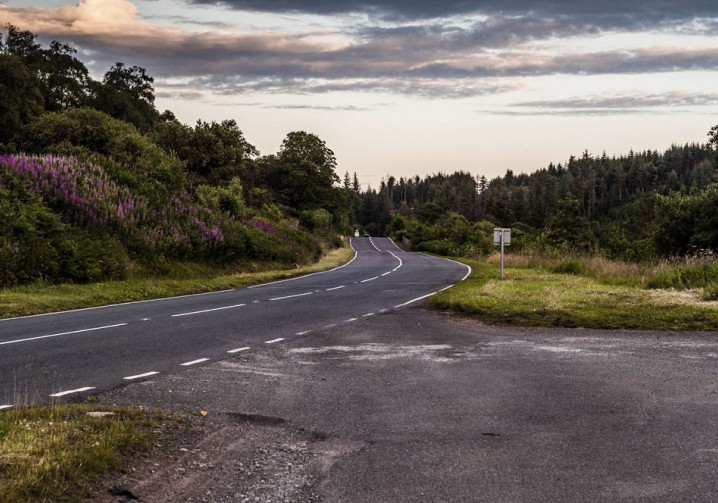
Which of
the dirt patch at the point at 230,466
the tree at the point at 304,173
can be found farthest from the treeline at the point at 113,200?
the dirt patch at the point at 230,466

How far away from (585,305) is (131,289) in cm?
1334

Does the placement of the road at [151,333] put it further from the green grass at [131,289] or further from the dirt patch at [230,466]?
the dirt patch at [230,466]

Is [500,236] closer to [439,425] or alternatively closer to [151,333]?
[151,333]

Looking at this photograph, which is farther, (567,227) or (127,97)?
(127,97)

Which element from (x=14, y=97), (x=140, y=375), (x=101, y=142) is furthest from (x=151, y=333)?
(x=14, y=97)

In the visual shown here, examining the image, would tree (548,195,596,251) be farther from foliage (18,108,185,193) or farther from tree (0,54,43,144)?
tree (0,54,43,144)

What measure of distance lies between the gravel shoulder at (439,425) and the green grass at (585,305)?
255 centimetres

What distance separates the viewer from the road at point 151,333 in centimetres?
812

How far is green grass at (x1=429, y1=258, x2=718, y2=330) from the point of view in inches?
515

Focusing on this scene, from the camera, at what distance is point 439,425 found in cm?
633

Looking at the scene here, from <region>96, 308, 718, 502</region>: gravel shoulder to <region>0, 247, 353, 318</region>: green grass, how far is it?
805 cm

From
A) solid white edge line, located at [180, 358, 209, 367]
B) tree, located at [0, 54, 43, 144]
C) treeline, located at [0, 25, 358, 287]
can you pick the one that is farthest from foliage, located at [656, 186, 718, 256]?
tree, located at [0, 54, 43, 144]

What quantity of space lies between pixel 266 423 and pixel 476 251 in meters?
52.4

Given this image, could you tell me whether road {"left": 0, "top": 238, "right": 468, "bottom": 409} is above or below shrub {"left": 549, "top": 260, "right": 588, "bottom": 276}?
above
